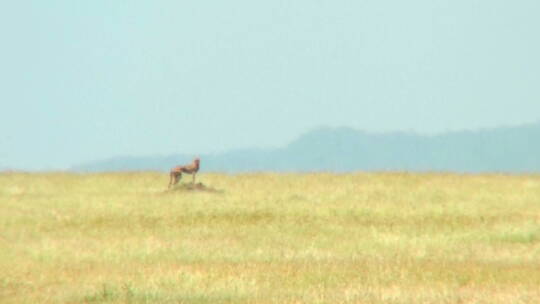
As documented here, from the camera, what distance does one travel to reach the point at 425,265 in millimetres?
17469

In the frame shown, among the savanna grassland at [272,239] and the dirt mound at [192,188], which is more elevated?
the dirt mound at [192,188]

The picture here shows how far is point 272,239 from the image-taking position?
76.4 ft

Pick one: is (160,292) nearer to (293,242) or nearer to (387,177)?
(293,242)

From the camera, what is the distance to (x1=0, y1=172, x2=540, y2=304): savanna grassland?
14391 millimetres

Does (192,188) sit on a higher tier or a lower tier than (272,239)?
higher

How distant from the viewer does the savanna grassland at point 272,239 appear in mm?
14391

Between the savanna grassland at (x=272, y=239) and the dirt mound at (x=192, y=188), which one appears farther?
the dirt mound at (x=192, y=188)

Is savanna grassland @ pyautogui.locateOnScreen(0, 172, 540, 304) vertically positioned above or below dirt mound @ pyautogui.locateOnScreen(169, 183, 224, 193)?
below

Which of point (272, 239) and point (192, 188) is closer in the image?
point (272, 239)

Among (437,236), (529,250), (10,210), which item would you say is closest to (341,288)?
(529,250)

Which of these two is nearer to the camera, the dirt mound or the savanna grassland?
the savanna grassland

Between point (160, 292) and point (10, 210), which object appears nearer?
point (160, 292)

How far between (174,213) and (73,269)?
34.0 ft

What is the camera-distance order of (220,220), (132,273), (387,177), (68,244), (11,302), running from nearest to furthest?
(11,302)
(132,273)
(68,244)
(220,220)
(387,177)
